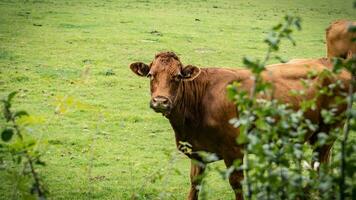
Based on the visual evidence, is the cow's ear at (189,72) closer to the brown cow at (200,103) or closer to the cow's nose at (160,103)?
the brown cow at (200,103)

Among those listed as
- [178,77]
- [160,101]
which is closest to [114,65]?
[178,77]

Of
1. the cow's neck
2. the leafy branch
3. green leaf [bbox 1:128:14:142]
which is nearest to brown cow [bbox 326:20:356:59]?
the cow's neck

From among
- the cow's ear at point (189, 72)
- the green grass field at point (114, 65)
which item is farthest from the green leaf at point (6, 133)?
the cow's ear at point (189, 72)

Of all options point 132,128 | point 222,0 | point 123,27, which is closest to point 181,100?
point 132,128

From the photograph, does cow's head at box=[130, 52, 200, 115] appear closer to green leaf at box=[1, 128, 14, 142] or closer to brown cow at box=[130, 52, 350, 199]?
brown cow at box=[130, 52, 350, 199]

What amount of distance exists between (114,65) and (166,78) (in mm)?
8676

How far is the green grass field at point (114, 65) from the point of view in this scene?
26.8ft

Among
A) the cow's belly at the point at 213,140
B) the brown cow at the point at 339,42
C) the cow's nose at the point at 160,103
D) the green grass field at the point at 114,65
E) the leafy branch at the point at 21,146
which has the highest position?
the leafy branch at the point at 21,146

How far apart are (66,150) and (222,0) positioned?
67.4ft

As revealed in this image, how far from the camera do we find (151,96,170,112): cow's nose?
6.45 m

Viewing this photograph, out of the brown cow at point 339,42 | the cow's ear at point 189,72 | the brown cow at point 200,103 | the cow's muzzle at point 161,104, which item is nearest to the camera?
the cow's muzzle at point 161,104

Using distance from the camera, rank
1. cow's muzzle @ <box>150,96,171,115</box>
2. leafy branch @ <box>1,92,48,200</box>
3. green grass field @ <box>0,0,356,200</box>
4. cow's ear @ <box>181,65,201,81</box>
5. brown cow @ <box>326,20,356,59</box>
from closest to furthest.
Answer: leafy branch @ <box>1,92,48,200</box> → cow's muzzle @ <box>150,96,171,115</box> → cow's ear @ <box>181,65,201,81</box> → green grass field @ <box>0,0,356,200</box> → brown cow @ <box>326,20,356,59</box>

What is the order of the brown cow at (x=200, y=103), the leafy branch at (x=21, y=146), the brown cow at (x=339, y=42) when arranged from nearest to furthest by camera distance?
1. the leafy branch at (x=21, y=146)
2. the brown cow at (x=200, y=103)
3. the brown cow at (x=339, y=42)

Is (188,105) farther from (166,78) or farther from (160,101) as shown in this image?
(160,101)
